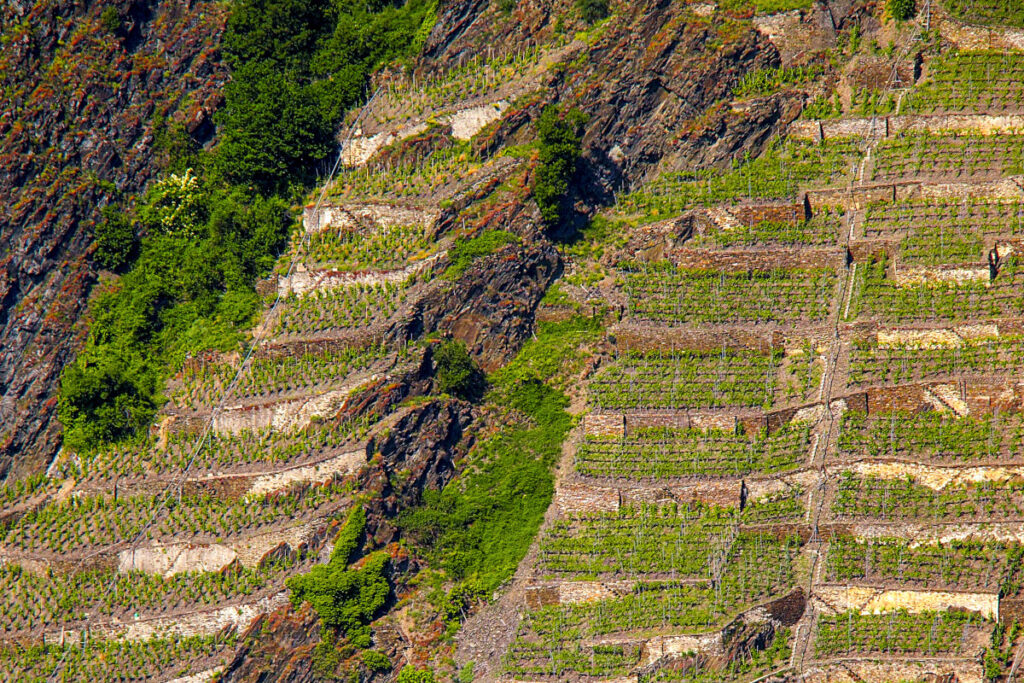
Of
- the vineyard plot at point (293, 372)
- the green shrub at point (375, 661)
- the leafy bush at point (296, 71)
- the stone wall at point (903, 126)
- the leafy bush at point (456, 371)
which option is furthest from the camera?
the leafy bush at point (296, 71)

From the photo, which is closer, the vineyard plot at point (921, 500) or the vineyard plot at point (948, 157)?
the vineyard plot at point (921, 500)

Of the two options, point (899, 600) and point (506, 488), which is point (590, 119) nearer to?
point (506, 488)

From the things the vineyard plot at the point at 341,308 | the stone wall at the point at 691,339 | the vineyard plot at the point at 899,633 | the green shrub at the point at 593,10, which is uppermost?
the green shrub at the point at 593,10

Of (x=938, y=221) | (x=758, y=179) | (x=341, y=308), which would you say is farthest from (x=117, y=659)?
(x=938, y=221)

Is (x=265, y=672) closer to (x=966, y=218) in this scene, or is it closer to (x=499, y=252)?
(x=499, y=252)

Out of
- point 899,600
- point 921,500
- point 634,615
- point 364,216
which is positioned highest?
point 364,216

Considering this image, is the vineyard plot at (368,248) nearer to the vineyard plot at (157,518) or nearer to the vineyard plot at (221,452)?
the vineyard plot at (221,452)

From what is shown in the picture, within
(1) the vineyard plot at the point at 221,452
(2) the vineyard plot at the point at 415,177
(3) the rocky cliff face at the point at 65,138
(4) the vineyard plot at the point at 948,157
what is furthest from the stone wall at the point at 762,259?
(3) the rocky cliff face at the point at 65,138
